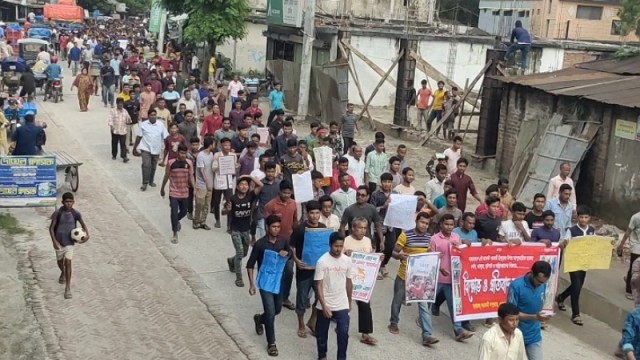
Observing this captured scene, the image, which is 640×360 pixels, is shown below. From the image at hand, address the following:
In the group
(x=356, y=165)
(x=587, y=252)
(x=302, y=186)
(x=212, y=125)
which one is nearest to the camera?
(x=587, y=252)

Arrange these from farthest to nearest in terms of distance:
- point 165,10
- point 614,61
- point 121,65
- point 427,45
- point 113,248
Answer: point 165,10, point 427,45, point 121,65, point 614,61, point 113,248

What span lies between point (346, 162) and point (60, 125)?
13461mm

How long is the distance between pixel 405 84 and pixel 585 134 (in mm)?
8639

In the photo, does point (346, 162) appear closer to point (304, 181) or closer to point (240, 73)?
point (304, 181)

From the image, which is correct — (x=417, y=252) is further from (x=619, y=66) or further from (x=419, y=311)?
(x=619, y=66)

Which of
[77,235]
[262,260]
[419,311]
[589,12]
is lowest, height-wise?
[419,311]

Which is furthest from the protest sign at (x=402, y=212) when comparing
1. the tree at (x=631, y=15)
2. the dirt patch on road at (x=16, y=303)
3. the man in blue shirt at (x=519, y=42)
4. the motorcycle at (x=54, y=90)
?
the tree at (x=631, y=15)

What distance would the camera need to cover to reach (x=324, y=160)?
12656mm

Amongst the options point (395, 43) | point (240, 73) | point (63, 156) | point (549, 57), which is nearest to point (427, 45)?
point (395, 43)

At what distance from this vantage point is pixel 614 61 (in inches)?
755

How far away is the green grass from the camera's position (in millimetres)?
12539

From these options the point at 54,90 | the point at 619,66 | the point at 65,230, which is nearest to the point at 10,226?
the point at 65,230

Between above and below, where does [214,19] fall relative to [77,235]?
above

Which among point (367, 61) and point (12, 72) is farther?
point (12, 72)
